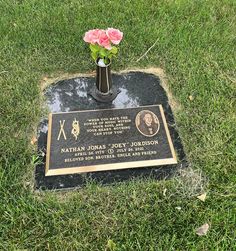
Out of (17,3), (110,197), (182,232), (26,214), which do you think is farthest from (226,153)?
(17,3)

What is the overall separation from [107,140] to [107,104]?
463 mm

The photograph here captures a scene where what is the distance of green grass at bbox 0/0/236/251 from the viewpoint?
255 cm

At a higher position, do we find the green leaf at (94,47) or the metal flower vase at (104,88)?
the green leaf at (94,47)

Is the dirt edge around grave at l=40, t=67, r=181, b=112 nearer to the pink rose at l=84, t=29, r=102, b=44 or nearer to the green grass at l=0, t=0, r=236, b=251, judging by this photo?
the green grass at l=0, t=0, r=236, b=251

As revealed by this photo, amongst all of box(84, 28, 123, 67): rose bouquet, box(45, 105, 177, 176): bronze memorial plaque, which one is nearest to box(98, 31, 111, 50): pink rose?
box(84, 28, 123, 67): rose bouquet

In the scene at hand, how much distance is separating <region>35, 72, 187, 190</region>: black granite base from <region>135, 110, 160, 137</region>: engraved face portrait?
171mm

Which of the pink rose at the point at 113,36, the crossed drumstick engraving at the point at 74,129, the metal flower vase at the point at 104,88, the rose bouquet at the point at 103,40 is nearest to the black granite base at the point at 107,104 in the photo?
the metal flower vase at the point at 104,88

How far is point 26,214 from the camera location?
2607mm

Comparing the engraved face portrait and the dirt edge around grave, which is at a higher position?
the dirt edge around grave

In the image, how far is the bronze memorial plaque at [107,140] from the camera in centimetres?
284

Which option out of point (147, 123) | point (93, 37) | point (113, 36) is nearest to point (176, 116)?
point (147, 123)

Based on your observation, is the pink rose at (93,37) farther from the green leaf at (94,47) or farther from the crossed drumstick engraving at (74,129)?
the crossed drumstick engraving at (74,129)

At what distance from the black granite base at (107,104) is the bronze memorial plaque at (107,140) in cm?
6

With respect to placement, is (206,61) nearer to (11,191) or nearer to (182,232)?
(182,232)
